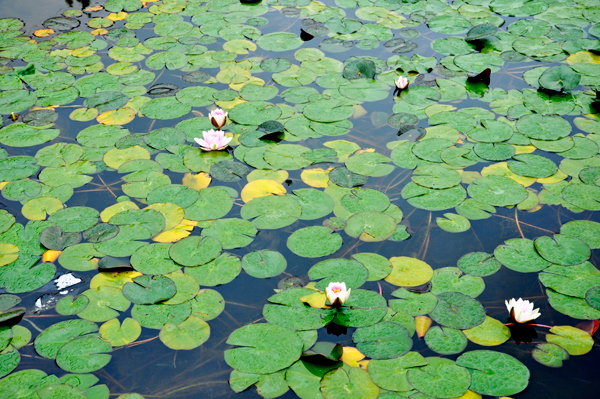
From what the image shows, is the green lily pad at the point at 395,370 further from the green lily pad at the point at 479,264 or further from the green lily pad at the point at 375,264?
the green lily pad at the point at 479,264

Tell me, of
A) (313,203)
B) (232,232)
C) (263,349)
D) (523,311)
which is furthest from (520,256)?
(232,232)

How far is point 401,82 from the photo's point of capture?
387 centimetres

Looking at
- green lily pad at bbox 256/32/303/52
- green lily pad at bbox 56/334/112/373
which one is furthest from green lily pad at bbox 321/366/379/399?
green lily pad at bbox 256/32/303/52

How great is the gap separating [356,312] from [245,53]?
3070 mm

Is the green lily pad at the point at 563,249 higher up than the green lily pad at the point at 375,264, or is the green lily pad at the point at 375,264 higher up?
the green lily pad at the point at 563,249

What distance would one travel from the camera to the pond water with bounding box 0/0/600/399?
2.13 m

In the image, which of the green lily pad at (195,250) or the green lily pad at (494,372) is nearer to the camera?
the green lily pad at (494,372)

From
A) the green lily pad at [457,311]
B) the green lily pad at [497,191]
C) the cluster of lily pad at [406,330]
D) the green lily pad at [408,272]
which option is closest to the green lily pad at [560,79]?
the green lily pad at [497,191]

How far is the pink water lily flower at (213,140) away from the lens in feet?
11.0

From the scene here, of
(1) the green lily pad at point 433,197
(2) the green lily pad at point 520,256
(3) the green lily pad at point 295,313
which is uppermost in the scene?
(1) the green lily pad at point 433,197

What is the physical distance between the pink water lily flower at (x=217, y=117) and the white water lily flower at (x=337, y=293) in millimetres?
1722

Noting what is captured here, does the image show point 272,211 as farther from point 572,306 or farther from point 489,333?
point 572,306

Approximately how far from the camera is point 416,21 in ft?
16.2

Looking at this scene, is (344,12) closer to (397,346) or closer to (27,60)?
(27,60)
